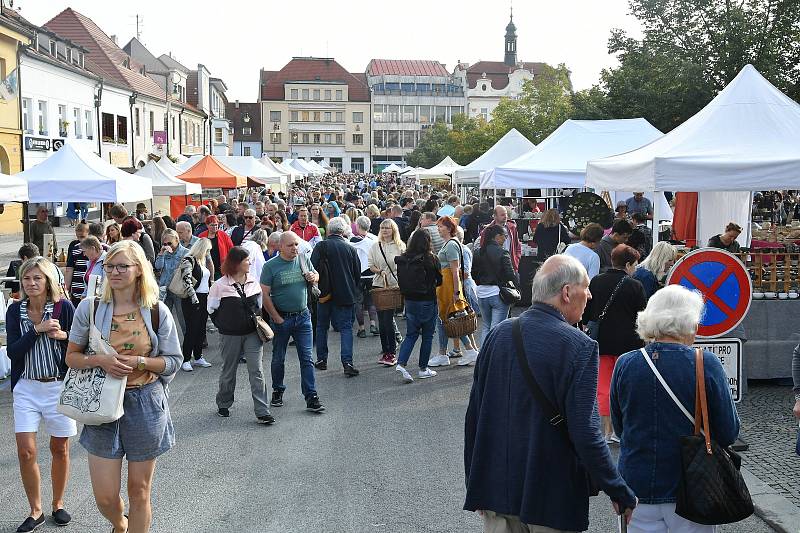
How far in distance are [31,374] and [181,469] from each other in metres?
1.68

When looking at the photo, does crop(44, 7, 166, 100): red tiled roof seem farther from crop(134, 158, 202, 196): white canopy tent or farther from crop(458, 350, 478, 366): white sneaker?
crop(458, 350, 478, 366): white sneaker

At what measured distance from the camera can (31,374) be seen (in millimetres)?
5594

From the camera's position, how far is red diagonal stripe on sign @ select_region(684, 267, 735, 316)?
634cm

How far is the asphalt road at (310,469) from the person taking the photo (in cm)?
572

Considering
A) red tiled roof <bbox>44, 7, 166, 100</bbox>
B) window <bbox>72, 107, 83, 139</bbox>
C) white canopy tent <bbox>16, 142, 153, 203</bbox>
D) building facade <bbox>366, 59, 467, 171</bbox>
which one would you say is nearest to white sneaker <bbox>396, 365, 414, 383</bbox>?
white canopy tent <bbox>16, 142, 153, 203</bbox>

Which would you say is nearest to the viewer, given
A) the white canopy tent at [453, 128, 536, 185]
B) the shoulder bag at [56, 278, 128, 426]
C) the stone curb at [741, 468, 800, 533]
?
the shoulder bag at [56, 278, 128, 426]

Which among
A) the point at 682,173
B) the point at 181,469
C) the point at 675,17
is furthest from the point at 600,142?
the point at 675,17

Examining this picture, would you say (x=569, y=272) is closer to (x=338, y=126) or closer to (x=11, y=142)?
(x=11, y=142)

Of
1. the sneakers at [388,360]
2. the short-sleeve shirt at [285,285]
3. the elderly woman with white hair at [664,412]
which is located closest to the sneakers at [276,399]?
the short-sleeve shirt at [285,285]

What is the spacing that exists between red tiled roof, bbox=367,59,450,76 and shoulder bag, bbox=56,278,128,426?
121 metres

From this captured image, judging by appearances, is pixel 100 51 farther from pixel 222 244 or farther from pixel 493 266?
pixel 493 266

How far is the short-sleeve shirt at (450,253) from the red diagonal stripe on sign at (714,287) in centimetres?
432

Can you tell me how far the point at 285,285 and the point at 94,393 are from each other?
417 cm

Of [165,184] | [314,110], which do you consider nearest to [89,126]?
[165,184]
